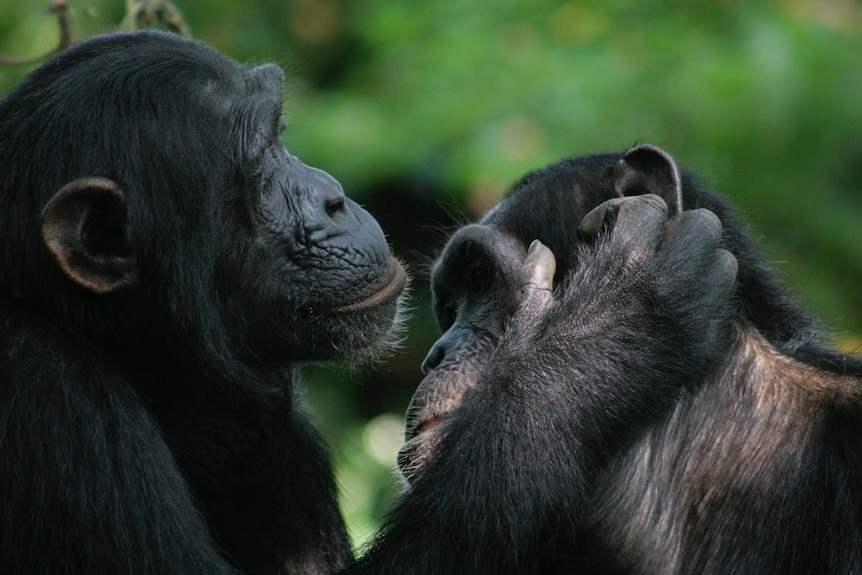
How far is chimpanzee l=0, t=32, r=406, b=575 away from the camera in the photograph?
3.36 meters

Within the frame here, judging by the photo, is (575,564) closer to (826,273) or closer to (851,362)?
(851,362)

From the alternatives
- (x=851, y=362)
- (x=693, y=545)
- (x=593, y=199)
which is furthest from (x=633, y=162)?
(x=693, y=545)

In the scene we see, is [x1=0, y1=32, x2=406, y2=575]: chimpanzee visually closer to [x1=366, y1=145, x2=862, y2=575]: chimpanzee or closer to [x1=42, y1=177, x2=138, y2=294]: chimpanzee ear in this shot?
[x1=42, y1=177, x2=138, y2=294]: chimpanzee ear

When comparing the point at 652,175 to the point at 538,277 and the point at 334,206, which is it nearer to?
the point at 538,277

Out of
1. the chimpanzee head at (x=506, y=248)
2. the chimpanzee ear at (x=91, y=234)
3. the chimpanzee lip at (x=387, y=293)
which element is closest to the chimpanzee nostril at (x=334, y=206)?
the chimpanzee lip at (x=387, y=293)

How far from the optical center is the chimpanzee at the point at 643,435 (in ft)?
11.4

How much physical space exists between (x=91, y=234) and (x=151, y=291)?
0.26 meters

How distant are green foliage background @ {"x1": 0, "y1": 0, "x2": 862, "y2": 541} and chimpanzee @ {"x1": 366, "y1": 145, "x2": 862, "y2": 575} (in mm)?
3751

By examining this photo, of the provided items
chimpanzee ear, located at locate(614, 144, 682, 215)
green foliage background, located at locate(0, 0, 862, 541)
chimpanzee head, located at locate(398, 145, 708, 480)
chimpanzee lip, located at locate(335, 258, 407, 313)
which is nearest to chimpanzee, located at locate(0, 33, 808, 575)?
chimpanzee lip, located at locate(335, 258, 407, 313)

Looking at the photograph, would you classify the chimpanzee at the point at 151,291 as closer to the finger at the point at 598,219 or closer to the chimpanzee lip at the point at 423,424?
the chimpanzee lip at the point at 423,424

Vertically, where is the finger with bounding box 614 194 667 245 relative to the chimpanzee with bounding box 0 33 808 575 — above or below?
above

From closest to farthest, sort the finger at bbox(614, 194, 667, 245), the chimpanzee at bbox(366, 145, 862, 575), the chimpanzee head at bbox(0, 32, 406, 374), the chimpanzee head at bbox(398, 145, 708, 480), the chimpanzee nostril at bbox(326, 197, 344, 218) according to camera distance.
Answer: the chimpanzee at bbox(366, 145, 862, 575) → the chimpanzee head at bbox(0, 32, 406, 374) → the finger at bbox(614, 194, 667, 245) → the chimpanzee nostril at bbox(326, 197, 344, 218) → the chimpanzee head at bbox(398, 145, 708, 480)

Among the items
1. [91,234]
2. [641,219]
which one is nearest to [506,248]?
[641,219]

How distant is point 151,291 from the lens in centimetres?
371
